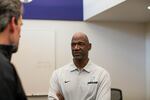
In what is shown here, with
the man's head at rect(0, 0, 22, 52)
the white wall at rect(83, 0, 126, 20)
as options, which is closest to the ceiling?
the white wall at rect(83, 0, 126, 20)

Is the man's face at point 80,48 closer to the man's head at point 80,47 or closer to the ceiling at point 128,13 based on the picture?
the man's head at point 80,47

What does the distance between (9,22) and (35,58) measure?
158 inches

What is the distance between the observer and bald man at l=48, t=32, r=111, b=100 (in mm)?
2389

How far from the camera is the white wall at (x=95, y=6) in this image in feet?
13.8

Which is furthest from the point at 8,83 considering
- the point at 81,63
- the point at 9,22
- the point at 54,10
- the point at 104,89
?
the point at 54,10

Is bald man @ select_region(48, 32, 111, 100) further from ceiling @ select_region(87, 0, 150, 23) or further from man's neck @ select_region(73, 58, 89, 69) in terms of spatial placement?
ceiling @ select_region(87, 0, 150, 23)

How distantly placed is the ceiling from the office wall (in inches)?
8.8

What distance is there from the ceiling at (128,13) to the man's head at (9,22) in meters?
2.78

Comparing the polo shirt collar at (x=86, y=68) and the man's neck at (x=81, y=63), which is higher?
the man's neck at (x=81, y=63)

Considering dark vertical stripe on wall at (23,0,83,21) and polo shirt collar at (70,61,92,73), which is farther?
dark vertical stripe on wall at (23,0,83,21)

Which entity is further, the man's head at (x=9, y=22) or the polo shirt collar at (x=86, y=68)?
the polo shirt collar at (x=86, y=68)

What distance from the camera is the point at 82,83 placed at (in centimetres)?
244

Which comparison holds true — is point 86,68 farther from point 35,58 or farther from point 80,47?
point 35,58

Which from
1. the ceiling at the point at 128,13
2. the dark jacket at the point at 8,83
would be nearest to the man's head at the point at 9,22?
the dark jacket at the point at 8,83
